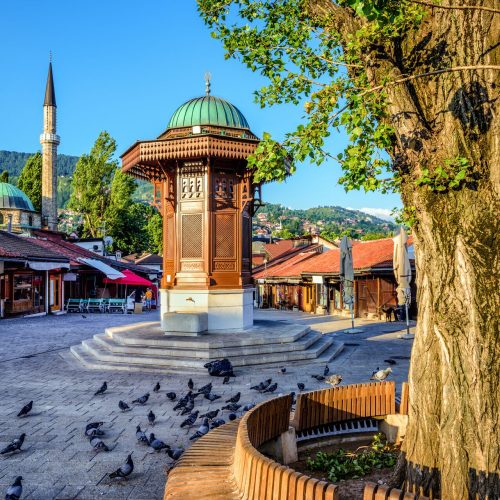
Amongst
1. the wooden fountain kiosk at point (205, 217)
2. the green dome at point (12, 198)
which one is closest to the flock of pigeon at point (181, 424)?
the wooden fountain kiosk at point (205, 217)

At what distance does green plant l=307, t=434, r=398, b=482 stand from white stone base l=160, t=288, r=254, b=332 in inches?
352

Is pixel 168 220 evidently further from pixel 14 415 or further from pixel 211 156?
→ pixel 14 415

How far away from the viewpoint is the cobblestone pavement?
5242 mm

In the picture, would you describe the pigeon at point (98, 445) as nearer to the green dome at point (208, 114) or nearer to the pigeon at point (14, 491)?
the pigeon at point (14, 491)

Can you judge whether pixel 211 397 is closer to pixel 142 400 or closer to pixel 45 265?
pixel 142 400

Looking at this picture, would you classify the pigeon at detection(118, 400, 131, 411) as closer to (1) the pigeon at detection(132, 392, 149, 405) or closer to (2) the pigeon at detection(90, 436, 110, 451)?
(1) the pigeon at detection(132, 392, 149, 405)

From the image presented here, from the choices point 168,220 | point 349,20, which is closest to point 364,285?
point 168,220

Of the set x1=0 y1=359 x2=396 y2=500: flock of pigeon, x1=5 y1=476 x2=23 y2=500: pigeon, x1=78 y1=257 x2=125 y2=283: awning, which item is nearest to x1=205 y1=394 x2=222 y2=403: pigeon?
x1=0 y1=359 x2=396 y2=500: flock of pigeon

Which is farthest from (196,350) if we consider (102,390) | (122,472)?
(122,472)

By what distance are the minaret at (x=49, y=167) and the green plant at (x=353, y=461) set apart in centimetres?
5444

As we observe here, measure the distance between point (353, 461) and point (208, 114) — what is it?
1274 cm

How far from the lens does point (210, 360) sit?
11.8 metres

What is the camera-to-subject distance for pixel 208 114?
1587cm

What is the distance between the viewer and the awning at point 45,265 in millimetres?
26761
